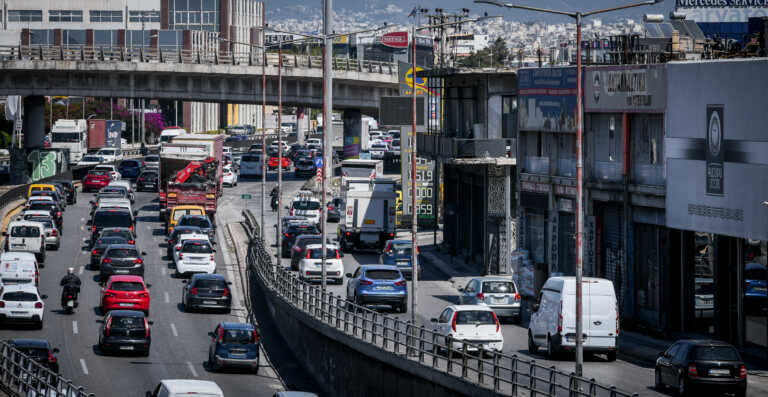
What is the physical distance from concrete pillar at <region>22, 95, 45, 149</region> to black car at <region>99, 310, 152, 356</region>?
53.6m

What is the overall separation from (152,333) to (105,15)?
434 ft

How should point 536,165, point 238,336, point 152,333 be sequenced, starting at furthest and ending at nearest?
point 536,165
point 152,333
point 238,336

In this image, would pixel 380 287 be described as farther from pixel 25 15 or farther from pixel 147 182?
pixel 25 15

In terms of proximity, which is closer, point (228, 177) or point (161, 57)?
point (161, 57)

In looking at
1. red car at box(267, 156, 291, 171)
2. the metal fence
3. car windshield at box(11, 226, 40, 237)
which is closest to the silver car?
the metal fence

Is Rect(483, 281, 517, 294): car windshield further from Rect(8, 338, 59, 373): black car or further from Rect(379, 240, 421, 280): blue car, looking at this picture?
Rect(8, 338, 59, 373): black car

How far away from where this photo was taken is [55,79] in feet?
278

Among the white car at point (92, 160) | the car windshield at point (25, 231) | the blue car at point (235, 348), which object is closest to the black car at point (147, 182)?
the white car at point (92, 160)

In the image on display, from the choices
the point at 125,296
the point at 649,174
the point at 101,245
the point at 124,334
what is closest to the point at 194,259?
the point at 101,245

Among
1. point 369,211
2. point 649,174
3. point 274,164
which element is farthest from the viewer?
point 274,164

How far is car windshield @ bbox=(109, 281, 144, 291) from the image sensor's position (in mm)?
45866

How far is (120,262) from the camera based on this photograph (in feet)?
172

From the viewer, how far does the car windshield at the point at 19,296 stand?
140 feet

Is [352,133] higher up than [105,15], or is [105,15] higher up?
[105,15]
